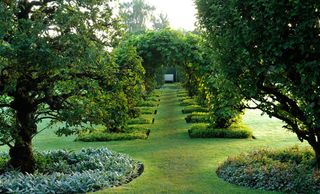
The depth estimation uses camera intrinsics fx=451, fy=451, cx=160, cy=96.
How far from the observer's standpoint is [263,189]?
8.20 m

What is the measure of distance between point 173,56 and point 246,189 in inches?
463

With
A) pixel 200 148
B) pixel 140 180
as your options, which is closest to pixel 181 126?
pixel 200 148

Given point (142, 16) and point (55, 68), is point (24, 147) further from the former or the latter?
point (142, 16)

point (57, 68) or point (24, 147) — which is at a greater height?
point (57, 68)

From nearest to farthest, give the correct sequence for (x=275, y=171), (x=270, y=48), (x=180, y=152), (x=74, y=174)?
(x=270, y=48) → (x=275, y=171) → (x=74, y=174) → (x=180, y=152)

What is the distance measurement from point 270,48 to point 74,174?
454cm

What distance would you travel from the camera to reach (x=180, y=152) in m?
12.5

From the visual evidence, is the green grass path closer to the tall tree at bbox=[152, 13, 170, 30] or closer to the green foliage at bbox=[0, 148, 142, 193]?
the green foliage at bbox=[0, 148, 142, 193]

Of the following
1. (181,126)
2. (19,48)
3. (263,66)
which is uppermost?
(19,48)

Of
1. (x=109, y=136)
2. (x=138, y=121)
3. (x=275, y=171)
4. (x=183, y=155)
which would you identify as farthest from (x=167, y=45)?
(x=275, y=171)

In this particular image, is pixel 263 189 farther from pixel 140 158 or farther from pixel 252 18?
pixel 140 158

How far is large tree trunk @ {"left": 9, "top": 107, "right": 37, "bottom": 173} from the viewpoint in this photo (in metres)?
9.53

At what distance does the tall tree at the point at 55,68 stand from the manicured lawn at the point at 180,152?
64.9 inches

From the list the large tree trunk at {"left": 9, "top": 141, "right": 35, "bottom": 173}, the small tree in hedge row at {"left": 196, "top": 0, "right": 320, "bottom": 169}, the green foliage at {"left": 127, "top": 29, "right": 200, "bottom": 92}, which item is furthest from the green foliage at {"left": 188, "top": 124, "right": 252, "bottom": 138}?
the large tree trunk at {"left": 9, "top": 141, "right": 35, "bottom": 173}
